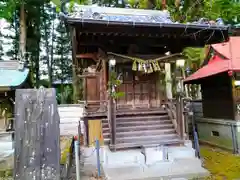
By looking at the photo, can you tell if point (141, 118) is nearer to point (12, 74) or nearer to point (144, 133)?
point (144, 133)

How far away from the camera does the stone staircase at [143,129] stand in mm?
7000

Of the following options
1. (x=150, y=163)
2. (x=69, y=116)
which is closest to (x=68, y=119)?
(x=69, y=116)

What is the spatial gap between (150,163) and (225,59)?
5135 millimetres

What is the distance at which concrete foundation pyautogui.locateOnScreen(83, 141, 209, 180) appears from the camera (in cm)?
595

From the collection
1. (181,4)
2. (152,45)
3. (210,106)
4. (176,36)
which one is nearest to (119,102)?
(152,45)

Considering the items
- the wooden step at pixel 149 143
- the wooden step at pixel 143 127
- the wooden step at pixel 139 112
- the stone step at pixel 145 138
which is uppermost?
the wooden step at pixel 139 112

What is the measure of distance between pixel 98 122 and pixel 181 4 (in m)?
10.3

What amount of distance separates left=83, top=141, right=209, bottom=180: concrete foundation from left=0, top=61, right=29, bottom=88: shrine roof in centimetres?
533

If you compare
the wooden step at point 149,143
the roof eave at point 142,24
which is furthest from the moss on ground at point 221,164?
the roof eave at point 142,24

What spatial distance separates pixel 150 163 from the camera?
21.6ft

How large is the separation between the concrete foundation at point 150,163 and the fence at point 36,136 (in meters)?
3.13

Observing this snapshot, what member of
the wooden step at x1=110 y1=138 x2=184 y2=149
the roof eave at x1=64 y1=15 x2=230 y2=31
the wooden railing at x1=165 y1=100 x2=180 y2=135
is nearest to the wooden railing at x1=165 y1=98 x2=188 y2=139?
the wooden railing at x1=165 y1=100 x2=180 y2=135

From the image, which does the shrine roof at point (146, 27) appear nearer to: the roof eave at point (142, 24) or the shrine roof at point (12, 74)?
the roof eave at point (142, 24)

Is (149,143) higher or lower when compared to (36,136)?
lower
